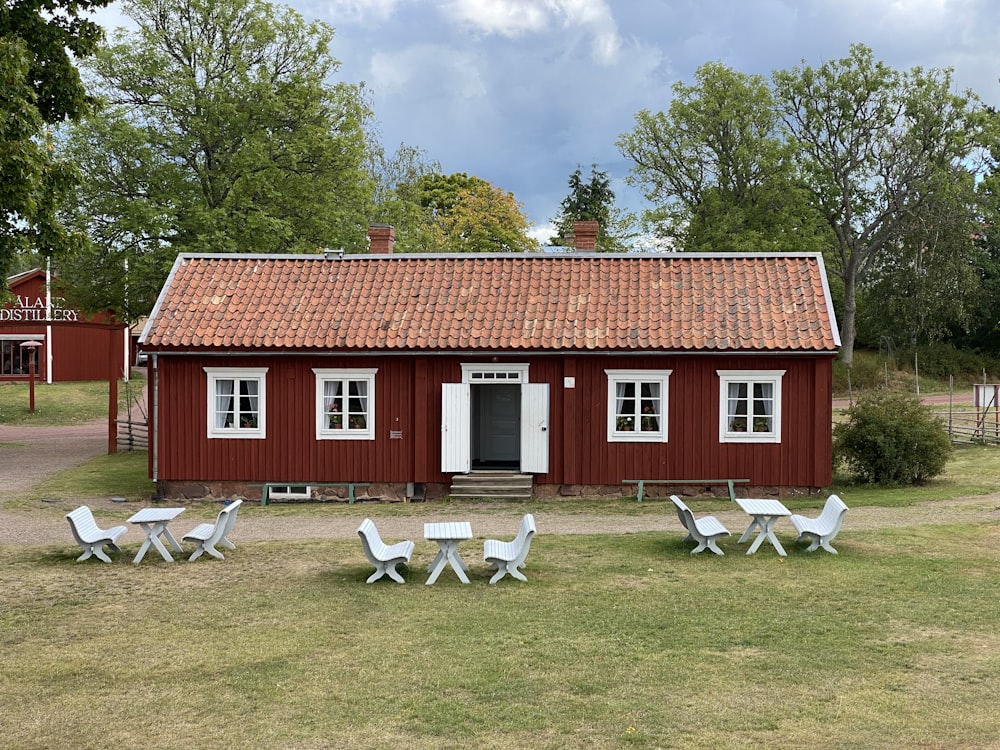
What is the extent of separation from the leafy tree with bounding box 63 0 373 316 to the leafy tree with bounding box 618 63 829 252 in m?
18.4

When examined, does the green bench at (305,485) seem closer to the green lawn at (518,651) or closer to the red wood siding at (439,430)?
the red wood siding at (439,430)

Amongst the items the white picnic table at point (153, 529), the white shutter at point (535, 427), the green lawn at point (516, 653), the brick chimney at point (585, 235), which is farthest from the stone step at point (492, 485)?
the white picnic table at point (153, 529)

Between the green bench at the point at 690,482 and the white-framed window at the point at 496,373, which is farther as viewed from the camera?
the white-framed window at the point at 496,373

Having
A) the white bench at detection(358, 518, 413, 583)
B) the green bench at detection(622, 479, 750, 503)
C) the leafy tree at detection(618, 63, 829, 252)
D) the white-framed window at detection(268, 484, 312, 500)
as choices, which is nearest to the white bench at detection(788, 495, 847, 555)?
the white bench at detection(358, 518, 413, 583)

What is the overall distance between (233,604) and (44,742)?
3929 mm

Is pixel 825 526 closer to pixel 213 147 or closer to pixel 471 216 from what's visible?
pixel 213 147

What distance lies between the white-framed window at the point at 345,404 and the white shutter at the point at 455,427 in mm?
1452

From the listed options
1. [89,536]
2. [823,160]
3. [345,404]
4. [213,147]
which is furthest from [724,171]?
[89,536]

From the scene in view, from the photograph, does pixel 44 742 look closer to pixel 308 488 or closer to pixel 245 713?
pixel 245 713

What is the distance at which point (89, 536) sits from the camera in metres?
13.1

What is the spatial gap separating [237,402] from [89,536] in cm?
694

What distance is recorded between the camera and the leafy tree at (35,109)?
13.5m

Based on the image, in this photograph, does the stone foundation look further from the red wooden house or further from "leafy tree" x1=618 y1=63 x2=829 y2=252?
"leafy tree" x1=618 y1=63 x2=829 y2=252

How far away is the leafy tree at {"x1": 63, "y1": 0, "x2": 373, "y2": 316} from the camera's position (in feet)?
97.0
